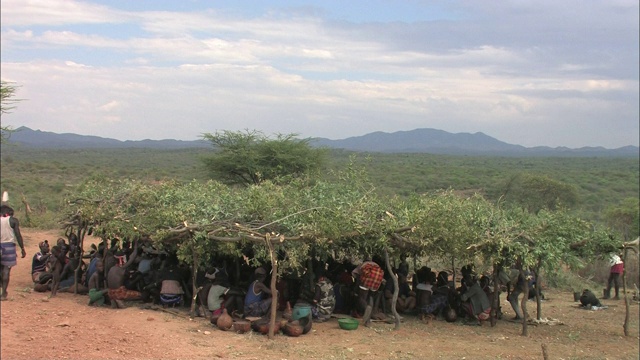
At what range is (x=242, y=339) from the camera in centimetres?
987

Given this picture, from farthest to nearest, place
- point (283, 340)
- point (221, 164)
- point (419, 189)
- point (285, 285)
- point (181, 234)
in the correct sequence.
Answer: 1. point (419, 189)
2. point (221, 164)
3. point (285, 285)
4. point (181, 234)
5. point (283, 340)

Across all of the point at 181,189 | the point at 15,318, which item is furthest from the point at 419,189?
the point at 15,318

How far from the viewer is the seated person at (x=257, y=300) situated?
10.8 metres

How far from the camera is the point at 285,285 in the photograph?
1179 centimetres

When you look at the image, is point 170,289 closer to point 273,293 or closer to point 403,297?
point 273,293

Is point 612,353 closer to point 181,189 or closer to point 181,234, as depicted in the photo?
point 181,234

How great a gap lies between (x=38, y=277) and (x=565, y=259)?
32.8 ft

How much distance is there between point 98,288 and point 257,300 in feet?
10.8

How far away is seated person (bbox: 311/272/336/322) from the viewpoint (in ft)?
37.4

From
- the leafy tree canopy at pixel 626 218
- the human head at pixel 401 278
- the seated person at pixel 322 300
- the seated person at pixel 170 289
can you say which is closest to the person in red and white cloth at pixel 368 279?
the seated person at pixel 322 300

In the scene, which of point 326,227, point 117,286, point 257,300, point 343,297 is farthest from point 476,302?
point 117,286

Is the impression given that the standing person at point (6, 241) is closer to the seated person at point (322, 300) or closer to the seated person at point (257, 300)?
the seated person at point (257, 300)

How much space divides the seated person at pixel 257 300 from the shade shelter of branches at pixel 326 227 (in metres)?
0.33

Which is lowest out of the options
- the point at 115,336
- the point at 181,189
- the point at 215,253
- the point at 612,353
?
the point at 612,353
